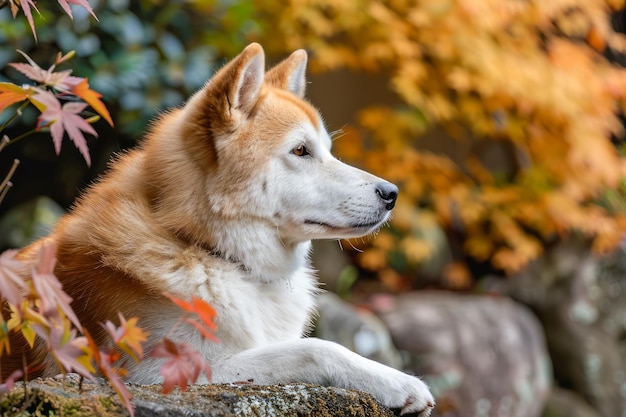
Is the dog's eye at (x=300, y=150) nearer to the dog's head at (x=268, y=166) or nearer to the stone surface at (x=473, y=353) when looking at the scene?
the dog's head at (x=268, y=166)

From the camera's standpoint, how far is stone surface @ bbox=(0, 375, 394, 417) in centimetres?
150

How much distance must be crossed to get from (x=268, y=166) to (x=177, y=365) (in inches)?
46.8

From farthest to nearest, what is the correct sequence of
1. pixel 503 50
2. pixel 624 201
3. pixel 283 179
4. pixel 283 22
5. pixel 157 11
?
pixel 624 201 → pixel 503 50 → pixel 283 22 → pixel 157 11 → pixel 283 179

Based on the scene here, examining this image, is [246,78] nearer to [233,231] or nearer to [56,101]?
[233,231]

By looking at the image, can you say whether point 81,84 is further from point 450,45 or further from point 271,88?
point 450,45

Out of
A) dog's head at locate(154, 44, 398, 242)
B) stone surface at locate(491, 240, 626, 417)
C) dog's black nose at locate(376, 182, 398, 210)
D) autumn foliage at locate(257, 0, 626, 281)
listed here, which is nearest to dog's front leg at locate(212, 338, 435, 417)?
dog's head at locate(154, 44, 398, 242)

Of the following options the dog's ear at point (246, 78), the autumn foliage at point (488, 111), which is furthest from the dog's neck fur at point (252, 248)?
the autumn foliage at point (488, 111)

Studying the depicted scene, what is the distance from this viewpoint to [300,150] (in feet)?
8.67

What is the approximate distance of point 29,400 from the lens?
4.79ft

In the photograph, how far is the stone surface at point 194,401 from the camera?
1.50 metres

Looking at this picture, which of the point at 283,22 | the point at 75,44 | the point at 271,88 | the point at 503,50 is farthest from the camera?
the point at 503,50

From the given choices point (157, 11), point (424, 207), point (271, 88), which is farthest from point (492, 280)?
point (271, 88)

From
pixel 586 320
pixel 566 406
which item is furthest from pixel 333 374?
pixel 586 320

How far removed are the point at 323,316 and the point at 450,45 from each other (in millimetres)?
Answer: 2045
